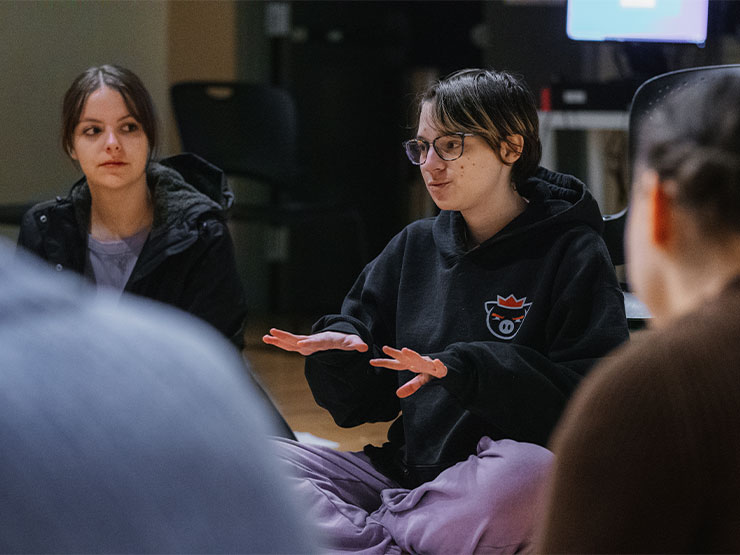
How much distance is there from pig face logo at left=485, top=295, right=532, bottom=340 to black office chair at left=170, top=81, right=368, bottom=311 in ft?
7.63

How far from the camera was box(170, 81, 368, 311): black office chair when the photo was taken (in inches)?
154

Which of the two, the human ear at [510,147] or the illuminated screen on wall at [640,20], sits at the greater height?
the illuminated screen on wall at [640,20]

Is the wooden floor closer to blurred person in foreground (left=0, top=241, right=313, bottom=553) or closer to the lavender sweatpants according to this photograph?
the lavender sweatpants

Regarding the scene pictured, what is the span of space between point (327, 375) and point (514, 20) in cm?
229

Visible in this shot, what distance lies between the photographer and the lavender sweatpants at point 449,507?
1.43 m

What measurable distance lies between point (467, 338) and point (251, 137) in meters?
2.63

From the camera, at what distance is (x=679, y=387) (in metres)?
0.69

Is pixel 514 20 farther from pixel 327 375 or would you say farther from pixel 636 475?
pixel 636 475

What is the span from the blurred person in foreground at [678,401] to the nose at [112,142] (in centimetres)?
142

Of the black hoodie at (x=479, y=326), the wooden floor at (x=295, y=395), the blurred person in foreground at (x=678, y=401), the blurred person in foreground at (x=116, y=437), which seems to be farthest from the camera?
the wooden floor at (x=295, y=395)

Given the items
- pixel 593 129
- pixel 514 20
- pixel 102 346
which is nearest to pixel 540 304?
pixel 102 346

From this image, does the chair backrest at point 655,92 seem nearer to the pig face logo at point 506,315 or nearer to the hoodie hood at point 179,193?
the pig face logo at point 506,315

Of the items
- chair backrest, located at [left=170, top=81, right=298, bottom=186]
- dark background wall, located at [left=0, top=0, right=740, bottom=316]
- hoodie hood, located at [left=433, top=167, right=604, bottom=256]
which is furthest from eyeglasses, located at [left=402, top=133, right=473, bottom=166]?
chair backrest, located at [left=170, top=81, right=298, bottom=186]

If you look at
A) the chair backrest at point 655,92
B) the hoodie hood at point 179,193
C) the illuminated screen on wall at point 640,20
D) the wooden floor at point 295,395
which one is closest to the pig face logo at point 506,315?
the chair backrest at point 655,92
